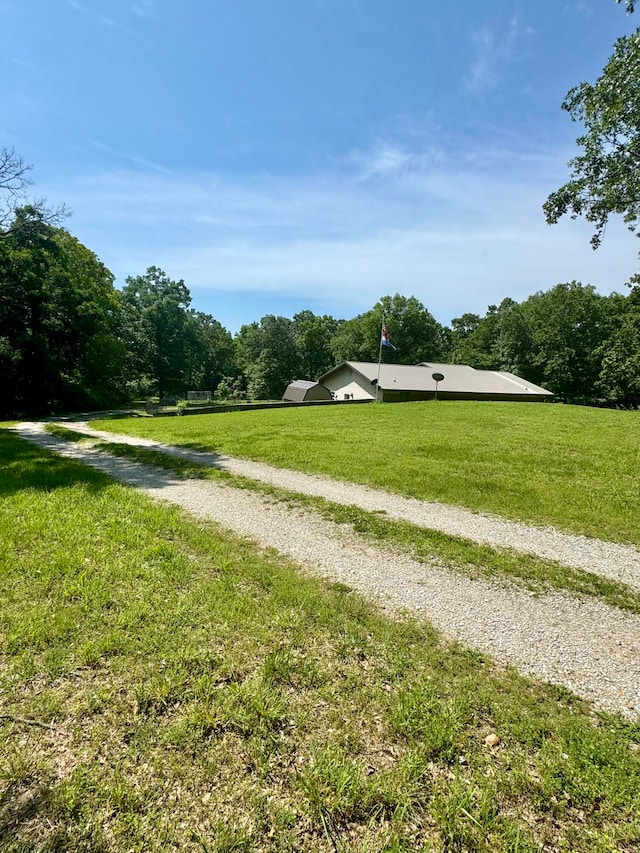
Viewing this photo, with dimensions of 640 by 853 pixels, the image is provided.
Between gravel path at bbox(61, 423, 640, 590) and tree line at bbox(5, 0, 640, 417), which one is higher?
tree line at bbox(5, 0, 640, 417)

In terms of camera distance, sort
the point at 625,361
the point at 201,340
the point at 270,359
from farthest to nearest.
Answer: the point at 270,359, the point at 201,340, the point at 625,361

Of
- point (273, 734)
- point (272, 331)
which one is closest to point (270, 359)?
point (272, 331)

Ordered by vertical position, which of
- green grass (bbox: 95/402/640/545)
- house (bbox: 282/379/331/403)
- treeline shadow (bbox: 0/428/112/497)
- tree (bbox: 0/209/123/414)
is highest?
tree (bbox: 0/209/123/414)

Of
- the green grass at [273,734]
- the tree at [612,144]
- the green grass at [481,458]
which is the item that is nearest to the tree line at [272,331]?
the tree at [612,144]

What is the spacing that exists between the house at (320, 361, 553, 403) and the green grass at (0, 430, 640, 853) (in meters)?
30.0

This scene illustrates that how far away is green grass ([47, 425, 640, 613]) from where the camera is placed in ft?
13.0

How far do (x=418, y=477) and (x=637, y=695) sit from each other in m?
5.45

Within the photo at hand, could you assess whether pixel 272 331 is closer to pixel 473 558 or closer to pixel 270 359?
pixel 270 359

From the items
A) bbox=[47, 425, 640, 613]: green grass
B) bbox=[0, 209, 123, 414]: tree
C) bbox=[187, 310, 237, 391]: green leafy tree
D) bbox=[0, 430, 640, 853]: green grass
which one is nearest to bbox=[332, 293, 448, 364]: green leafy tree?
bbox=[187, 310, 237, 391]: green leafy tree

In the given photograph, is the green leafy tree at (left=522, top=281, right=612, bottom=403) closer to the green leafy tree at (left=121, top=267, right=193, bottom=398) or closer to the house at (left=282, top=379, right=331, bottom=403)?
the house at (left=282, top=379, right=331, bottom=403)

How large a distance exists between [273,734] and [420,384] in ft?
112

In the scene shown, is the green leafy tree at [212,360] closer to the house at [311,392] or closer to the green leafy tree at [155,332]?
the green leafy tree at [155,332]

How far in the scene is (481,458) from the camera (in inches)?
388

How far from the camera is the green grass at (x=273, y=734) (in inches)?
A: 68.1
